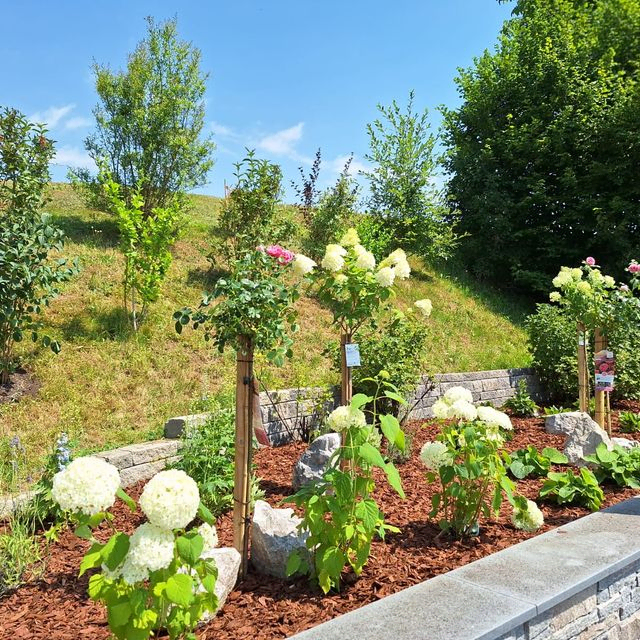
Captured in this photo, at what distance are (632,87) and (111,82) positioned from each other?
35.0 ft

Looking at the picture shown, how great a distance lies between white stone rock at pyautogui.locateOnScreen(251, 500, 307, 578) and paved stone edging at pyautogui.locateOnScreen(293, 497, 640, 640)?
59cm

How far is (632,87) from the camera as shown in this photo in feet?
39.8

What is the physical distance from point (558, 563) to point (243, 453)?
4.95 ft

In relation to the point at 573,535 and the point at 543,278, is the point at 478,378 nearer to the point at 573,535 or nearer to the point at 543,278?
the point at 573,535

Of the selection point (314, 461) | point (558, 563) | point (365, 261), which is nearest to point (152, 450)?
point (314, 461)

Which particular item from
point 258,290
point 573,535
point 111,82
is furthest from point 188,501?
point 111,82

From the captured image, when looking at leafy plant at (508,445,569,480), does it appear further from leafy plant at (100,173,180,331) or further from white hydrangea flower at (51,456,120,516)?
leafy plant at (100,173,180,331)

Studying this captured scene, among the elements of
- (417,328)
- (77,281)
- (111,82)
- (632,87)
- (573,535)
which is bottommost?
(573,535)

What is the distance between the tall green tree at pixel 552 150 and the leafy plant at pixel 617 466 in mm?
8354

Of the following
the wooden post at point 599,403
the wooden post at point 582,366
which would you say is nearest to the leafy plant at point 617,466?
the wooden post at point 599,403

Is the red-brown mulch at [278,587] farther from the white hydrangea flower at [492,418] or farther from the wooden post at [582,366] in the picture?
the wooden post at [582,366]

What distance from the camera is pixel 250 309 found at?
2.60 meters

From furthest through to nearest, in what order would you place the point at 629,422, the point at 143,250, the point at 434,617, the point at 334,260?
the point at 143,250, the point at 629,422, the point at 334,260, the point at 434,617

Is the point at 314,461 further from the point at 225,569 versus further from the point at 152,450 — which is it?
the point at 225,569
